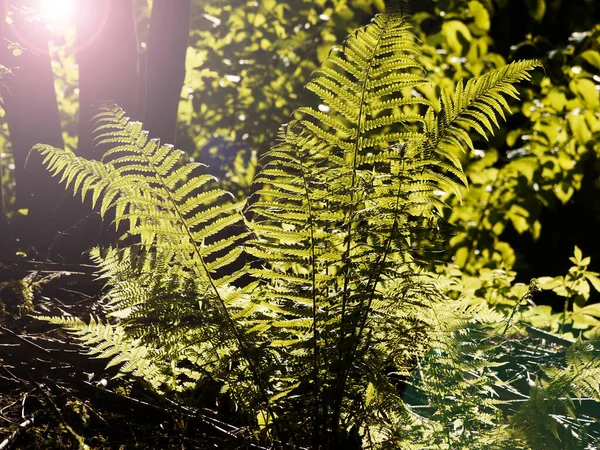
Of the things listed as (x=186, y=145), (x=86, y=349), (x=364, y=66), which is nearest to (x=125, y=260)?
(x=86, y=349)

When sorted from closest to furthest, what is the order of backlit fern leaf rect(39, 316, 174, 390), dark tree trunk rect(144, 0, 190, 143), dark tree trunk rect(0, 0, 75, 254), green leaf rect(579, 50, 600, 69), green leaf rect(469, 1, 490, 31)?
backlit fern leaf rect(39, 316, 174, 390) < dark tree trunk rect(0, 0, 75, 254) < dark tree trunk rect(144, 0, 190, 143) < green leaf rect(579, 50, 600, 69) < green leaf rect(469, 1, 490, 31)

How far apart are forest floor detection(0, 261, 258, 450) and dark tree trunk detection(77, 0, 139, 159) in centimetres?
162

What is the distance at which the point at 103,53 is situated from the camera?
2.94m

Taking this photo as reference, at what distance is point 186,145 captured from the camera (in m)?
5.58

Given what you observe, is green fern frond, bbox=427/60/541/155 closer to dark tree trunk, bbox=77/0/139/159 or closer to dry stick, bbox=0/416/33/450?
dry stick, bbox=0/416/33/450

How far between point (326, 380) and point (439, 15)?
397cm

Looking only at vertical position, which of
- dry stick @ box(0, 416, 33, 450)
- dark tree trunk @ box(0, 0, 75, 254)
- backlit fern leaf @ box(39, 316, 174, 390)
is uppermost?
dark tree trunk @ box(0, 0, 75, 254)

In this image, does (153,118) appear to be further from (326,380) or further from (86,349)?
(326,380)

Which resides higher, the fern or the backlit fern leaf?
the fern

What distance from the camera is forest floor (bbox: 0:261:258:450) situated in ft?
3.50

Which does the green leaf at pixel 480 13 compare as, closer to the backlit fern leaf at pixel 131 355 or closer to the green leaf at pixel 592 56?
Answer: the green leaf at pixel 592 56

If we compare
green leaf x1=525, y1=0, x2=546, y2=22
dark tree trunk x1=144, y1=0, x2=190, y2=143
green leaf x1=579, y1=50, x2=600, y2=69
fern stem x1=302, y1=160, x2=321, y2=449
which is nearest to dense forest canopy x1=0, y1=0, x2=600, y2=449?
fern stem x1=302, y1=160, x2=321, y2=449

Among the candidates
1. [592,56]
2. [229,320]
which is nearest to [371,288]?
[229,320]

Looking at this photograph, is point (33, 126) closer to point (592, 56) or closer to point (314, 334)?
point (314, 334)
